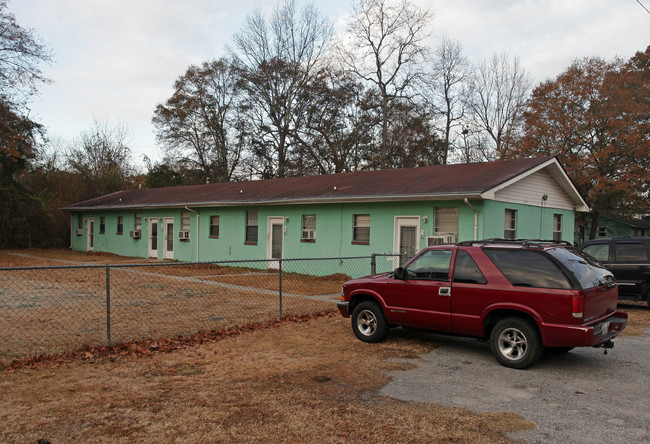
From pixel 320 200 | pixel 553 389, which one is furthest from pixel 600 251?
pixel 320 200

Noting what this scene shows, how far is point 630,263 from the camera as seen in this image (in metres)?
11.4

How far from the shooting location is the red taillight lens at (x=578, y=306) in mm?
5633

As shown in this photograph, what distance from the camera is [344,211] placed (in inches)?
672

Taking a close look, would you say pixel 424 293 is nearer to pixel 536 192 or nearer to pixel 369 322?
pixel 369 322

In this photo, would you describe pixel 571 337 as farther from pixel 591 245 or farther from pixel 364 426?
pixel 591 245

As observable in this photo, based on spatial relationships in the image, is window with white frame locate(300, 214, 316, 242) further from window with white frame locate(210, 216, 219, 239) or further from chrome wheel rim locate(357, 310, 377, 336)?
chrome wheel rim locate(357, 310, 377, 336)

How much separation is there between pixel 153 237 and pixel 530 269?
2232 cm

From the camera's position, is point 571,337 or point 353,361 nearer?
point 571,337

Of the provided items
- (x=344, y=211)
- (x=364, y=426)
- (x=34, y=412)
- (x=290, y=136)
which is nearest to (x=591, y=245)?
(x=344, y=211)

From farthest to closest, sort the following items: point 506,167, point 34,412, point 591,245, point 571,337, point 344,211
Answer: point 344,211 → point 506,167 → point 591,245 → point 571,337 → point 34,412

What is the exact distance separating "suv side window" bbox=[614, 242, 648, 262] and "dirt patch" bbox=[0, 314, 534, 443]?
758 cm

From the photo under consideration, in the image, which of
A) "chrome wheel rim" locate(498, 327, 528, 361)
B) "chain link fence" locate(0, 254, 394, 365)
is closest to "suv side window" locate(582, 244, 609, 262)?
"chain link fence" locate(0, 254, 394, 365)

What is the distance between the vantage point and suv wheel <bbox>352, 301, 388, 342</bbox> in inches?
292

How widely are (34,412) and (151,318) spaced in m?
4.84
